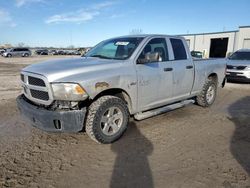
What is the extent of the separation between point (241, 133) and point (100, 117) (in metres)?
2.99

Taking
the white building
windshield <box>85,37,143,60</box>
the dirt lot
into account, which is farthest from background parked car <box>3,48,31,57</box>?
windshield <box>85,37,143,60</box>

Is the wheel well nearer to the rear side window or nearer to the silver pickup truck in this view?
the silver pickup truck

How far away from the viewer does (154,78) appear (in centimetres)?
479

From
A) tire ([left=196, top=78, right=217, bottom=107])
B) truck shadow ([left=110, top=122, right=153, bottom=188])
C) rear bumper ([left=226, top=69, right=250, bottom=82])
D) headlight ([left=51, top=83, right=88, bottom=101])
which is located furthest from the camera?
rear bumper ([left=226, top=69, right=250, bottom=82])

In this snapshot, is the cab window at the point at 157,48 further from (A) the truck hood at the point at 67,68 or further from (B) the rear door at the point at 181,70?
(A) the truck hood at the point at 67,68

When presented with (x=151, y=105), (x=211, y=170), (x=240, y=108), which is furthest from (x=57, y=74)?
(x=240, y=108)

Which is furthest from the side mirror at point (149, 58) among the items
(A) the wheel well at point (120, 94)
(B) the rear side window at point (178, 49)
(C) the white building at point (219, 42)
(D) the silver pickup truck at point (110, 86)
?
(C) the white building at point (219, 42)

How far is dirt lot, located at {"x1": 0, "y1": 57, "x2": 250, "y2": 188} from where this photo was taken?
317cm

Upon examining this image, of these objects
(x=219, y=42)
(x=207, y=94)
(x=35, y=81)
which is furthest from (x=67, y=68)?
(x=219, y=42)

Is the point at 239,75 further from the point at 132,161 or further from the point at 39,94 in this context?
the point at 39,94

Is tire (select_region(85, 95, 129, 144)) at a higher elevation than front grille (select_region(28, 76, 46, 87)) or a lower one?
lower

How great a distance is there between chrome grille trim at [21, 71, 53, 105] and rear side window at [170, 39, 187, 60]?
121 inches

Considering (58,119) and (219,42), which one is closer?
(58,119)

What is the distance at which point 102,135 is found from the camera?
4.18 m
